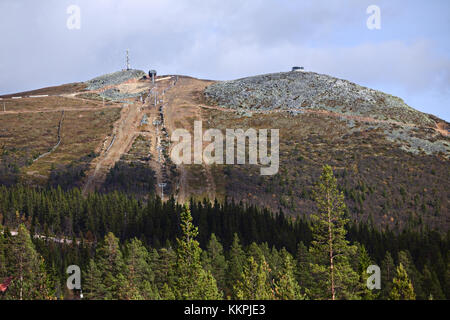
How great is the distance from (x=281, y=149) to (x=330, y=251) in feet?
372

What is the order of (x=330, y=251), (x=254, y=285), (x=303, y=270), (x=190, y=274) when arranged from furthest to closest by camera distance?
(x=303, y=270), (x=190, y=274), (x=254, y=285), (x=330, y=251)

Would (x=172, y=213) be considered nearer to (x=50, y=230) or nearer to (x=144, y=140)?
(x=50, y=230)

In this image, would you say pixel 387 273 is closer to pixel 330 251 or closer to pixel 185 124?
pixel 330 251

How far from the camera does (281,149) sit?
156 metres

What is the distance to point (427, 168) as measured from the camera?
5610 inches

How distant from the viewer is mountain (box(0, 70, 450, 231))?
130 m

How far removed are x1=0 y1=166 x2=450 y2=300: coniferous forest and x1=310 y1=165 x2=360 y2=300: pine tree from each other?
9cm

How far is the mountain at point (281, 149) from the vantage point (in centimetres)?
13004

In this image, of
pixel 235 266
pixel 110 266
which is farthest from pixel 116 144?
pixel 235 266

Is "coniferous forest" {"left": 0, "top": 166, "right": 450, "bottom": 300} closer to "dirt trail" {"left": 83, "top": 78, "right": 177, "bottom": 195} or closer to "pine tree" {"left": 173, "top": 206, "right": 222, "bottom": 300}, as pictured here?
"pine tree" {"left": 173, "top": 206, "right": 222, "bottom": 300}

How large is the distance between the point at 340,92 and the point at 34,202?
119992 mm

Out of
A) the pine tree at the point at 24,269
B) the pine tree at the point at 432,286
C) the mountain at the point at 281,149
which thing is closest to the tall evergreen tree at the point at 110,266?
the pine tree at the point at 24,269
